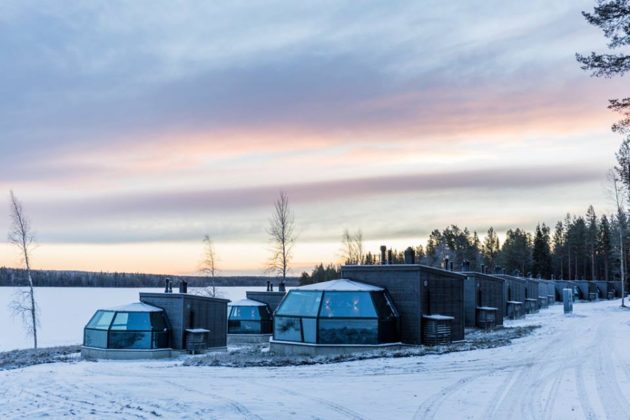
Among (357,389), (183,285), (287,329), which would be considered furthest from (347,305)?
(183,285)

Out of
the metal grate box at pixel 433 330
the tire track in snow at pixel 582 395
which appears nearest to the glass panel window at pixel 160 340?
the metal grate box at pixel 433 330

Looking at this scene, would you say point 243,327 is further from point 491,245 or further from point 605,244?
point 491,245

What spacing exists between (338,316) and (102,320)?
480 inches

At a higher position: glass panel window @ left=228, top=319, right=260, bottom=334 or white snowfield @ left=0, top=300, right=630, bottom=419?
white snowfield @ left=0, top=300, right=630, bottom=419

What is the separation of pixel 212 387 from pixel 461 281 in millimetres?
17716

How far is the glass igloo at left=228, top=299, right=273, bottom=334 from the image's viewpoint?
4088 centimetres

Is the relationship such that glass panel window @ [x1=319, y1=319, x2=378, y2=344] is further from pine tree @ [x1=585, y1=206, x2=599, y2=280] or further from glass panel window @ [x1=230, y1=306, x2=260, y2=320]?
pine tree @ [x1=585, y1=206, x2=599, y2=280]

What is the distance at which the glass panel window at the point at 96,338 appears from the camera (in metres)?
28.7

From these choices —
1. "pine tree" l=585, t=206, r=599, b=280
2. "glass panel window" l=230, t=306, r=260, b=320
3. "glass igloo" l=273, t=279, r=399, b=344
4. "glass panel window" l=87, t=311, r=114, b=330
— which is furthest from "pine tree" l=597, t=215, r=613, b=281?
"glass panel window" l=87, t=311, r=114, b=330

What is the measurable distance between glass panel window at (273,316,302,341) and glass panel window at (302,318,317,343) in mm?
280

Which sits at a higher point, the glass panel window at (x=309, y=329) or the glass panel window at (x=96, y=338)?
the glass panel window at (x=309, y=329)

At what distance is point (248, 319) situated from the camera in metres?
41.0

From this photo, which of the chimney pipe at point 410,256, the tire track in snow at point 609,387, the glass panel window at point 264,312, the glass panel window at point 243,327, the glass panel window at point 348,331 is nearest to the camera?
the tire track in snow at point 609,387

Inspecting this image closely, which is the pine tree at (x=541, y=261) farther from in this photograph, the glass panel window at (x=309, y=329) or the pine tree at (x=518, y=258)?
the glass panel window at (x=309, y=329)
